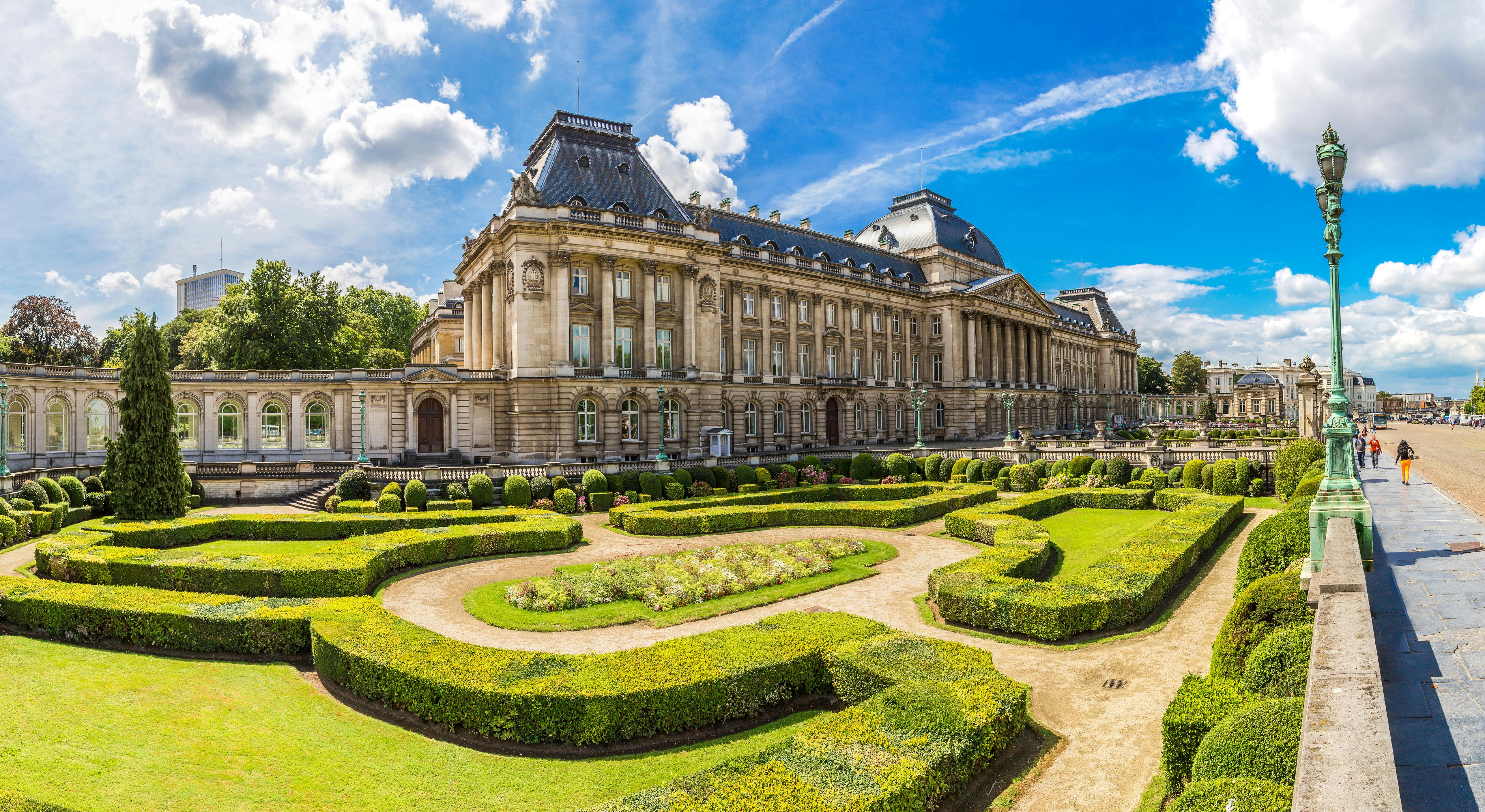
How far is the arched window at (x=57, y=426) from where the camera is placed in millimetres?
39719

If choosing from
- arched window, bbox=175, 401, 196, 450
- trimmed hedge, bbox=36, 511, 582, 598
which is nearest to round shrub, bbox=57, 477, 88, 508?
trimmed hedge, bbox=36, 511, 582, 598

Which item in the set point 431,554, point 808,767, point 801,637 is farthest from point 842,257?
point 808,767

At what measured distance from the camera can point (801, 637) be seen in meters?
12.8

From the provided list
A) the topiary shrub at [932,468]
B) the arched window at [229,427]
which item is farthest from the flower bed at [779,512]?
the arched window at [229,427]

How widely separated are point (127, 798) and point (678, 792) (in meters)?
6.37

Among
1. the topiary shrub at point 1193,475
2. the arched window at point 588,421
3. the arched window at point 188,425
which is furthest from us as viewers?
the arched window at point 588,421

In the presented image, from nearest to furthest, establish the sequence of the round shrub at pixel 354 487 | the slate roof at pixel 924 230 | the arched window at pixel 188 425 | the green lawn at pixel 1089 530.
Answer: the green lawn at pixel 1089 530
the round shrub at pixel 354 487
the arched window at pixel 188 425
the slate roof at pixel 924 230

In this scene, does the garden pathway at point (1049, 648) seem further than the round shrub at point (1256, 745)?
Yes

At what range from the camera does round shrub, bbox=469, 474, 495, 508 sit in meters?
33.8

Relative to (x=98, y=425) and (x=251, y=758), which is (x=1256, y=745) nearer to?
(x=251, y=758)

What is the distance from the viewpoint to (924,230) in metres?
74.4

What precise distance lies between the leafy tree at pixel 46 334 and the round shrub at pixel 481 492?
1951 inches

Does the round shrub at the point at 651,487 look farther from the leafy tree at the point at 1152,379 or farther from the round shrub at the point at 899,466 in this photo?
the leafy tree at the point at 1152,379

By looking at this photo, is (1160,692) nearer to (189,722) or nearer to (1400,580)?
(1400,580)
